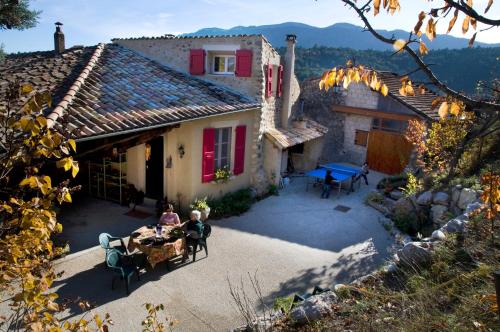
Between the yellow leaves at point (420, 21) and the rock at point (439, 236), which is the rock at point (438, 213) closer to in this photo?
the rock at point (439, 236)

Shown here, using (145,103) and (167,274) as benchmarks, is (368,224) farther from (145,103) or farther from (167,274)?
(145,103)

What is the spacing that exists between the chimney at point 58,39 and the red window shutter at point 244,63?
6097 mm

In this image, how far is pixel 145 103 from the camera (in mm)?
8648

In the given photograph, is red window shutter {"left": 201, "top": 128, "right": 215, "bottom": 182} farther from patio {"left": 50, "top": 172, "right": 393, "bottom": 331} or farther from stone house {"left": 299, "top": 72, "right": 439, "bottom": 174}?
stone house {"left": 299, "top": 72, "right": 439, "bottom": 174}

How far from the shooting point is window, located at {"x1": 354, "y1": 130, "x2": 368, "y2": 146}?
17.3 metres

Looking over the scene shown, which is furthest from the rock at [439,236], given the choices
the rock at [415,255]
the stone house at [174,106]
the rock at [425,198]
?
the stone house at [174,106]

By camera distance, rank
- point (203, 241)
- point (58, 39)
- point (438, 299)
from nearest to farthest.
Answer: point (438, 299) → point (203, 241) → point (58, 39)

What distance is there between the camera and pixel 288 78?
44.7 feet

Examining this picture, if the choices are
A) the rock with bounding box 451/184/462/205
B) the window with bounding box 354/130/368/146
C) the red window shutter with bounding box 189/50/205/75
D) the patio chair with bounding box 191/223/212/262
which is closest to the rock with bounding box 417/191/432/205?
the rock with bounding box 451/184/462/205

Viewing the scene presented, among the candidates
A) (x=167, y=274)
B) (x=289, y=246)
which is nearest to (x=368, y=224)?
(x=289, y=246)

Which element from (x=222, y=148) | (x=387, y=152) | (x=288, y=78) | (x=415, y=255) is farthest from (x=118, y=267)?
(x=387, y=152)

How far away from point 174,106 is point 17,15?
407 cm

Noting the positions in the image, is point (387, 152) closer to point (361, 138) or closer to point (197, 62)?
point (361, 138)

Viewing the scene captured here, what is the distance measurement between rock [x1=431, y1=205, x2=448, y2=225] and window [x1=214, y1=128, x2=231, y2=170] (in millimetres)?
6107
